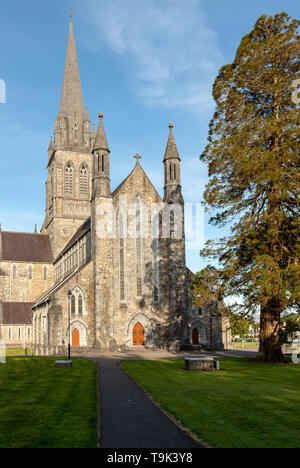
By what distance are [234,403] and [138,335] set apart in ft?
99.4

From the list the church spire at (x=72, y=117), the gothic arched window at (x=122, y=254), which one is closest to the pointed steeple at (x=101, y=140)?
the gothic arched window at (x=122, y=254)

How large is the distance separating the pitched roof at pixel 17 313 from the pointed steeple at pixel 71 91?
29.4 m

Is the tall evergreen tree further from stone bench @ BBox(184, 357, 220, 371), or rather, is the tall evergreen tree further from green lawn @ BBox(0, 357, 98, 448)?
green lawn @ BBox(0, 357, 98, 448)

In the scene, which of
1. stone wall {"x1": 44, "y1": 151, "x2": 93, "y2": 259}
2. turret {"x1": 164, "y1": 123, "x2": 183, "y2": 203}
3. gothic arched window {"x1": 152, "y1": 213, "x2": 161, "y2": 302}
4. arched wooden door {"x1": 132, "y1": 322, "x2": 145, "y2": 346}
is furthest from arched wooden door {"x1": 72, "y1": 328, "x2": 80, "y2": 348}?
stone wall {"x1": 44, "y1": 151, "x2": 93, "y2": 259}

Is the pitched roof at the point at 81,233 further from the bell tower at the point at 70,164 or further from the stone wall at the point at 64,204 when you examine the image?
the bell tower at the point at 70,164

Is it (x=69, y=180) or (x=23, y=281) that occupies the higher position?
(x=69, y=180)

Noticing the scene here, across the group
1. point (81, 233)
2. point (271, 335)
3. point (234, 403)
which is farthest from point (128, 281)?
point (234, 403)

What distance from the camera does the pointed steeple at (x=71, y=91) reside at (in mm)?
68062

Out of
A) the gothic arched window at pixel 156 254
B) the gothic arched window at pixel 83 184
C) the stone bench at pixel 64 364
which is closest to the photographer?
the stone bench at pixel 64 364

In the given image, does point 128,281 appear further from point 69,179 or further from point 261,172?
point 69,179

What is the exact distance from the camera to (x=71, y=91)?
68500mm
